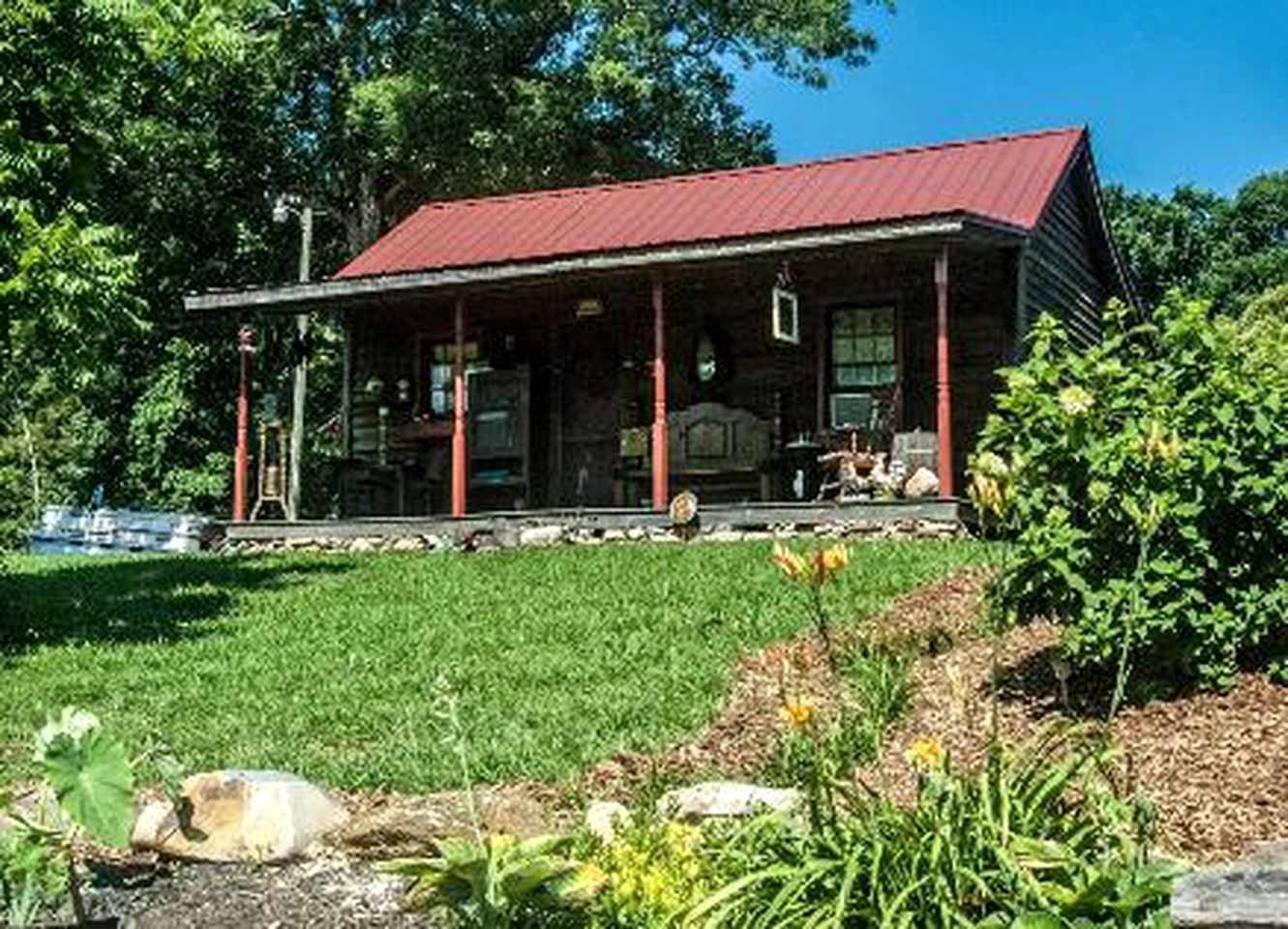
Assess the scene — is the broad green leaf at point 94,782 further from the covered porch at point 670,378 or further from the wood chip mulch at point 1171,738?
the covered porch at point 670,378

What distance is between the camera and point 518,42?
116 feet

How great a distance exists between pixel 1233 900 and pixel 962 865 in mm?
726

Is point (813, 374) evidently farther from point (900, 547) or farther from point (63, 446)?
point (63, 446)

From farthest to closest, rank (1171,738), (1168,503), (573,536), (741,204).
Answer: (741,204) → (573,536) → (1168,503) → (1171,738)

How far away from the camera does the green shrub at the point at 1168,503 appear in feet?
24.5

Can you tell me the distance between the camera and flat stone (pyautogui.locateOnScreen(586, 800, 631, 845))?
241 inches

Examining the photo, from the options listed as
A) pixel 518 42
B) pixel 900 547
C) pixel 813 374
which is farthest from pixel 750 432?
pixel 518 42

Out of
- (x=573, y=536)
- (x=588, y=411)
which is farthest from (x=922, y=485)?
(x=588, y=411)

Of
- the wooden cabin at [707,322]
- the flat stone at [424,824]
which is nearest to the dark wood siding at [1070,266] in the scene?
the wooden cabin at [707,322]

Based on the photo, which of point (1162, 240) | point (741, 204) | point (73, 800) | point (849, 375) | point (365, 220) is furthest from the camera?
point (1162, 240)

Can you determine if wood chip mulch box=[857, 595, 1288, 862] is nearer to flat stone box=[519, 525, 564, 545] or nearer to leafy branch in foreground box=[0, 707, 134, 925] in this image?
leafy branch in foreground box=[0, 707, 134, 925]

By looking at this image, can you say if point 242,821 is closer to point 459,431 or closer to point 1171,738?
point 1171,738

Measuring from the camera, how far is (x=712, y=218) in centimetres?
2233

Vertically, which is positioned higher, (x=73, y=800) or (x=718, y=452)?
(x=718, y=452)
